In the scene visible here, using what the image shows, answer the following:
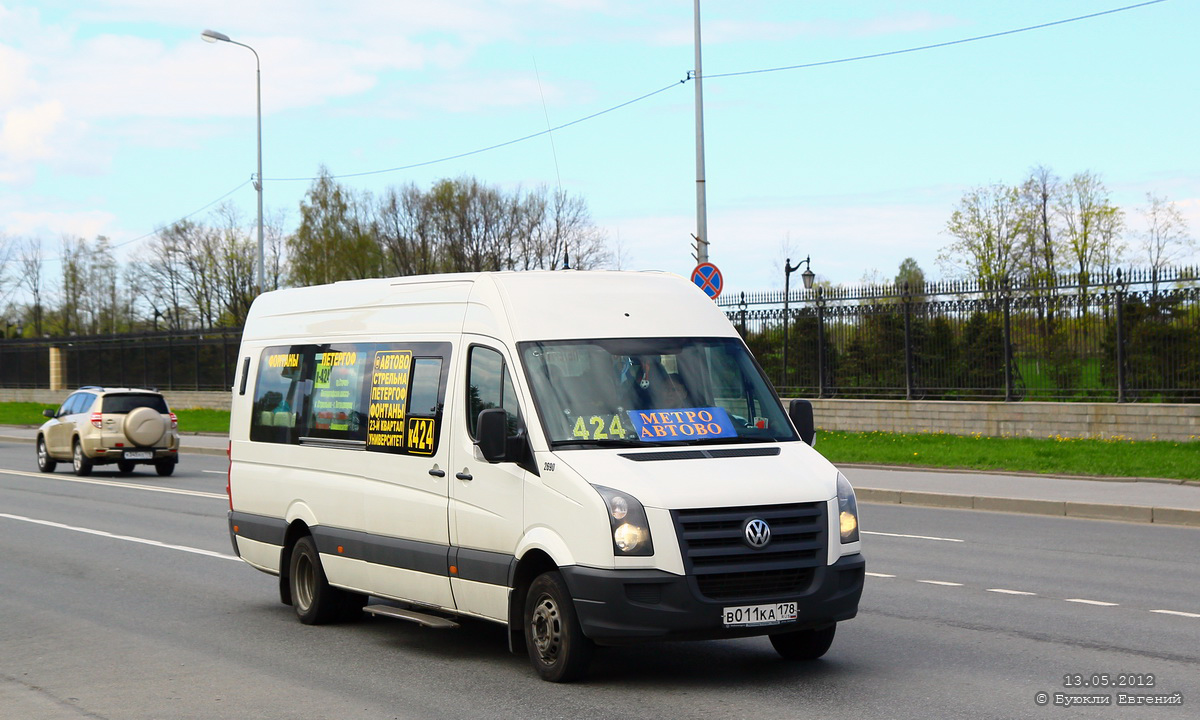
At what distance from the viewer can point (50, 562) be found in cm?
1299

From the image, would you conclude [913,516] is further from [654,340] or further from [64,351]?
[64,351]

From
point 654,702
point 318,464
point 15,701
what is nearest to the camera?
point 654,702

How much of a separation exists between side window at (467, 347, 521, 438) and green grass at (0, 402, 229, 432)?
30250 mm

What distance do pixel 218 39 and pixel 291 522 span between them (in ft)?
99.6

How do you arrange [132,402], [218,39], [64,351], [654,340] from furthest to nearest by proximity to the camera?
[64,351] < [218,39] < [132,402] < [654,340]

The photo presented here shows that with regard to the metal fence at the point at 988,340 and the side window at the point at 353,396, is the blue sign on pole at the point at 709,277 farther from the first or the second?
A: the side window at the point at 353,396

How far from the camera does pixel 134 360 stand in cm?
5228

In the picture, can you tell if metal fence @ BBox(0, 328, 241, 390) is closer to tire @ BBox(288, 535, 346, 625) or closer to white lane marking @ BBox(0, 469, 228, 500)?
white lane marking @ BBox(0, 469, 228, 500)

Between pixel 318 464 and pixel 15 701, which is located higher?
pixel 318 464

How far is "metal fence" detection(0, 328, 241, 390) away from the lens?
4709 cm

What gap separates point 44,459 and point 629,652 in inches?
885

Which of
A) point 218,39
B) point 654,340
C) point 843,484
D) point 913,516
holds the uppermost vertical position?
point 218,39

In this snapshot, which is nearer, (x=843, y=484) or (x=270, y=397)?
(x=843, y=484)

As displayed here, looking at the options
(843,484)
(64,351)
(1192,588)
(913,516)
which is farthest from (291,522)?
(64,351)
